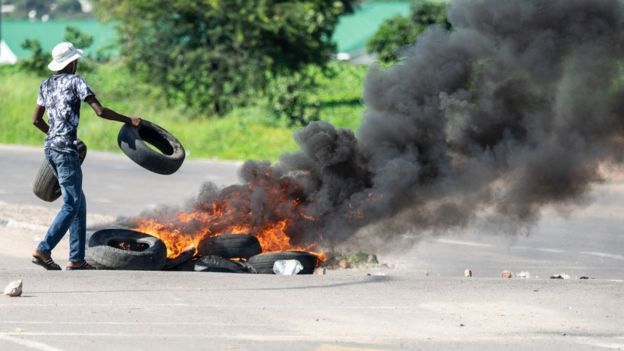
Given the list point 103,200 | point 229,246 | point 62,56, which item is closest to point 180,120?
point 103,200

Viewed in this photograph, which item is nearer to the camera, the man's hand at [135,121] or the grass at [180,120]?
the man's hand at [135,121]

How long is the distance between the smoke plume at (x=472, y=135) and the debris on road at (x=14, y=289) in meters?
3.66

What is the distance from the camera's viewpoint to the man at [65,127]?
12.0 metres

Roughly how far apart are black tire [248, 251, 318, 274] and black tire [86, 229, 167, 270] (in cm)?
89

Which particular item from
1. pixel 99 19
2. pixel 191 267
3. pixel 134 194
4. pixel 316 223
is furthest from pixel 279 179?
pixel 99 19

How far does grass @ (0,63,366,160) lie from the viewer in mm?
34531

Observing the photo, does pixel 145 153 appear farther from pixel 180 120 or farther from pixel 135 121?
pixel 180 120

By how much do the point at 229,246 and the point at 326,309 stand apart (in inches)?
114

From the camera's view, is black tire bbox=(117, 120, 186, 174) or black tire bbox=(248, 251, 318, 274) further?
black tire bbox=(117, 120, 186, 174)

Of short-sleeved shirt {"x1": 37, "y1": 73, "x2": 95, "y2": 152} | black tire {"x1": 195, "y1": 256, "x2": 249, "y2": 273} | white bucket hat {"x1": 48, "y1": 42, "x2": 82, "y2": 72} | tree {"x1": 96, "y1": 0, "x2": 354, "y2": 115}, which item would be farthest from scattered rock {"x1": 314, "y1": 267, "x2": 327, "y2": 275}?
tree {"x1": 96, "y1": 0, "x2": 354, "y2": 115}

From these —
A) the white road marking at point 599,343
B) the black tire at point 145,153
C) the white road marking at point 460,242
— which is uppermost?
the black tire at point 145,153

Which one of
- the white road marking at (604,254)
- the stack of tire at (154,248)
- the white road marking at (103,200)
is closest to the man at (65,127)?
the stack of tire at (154,248)

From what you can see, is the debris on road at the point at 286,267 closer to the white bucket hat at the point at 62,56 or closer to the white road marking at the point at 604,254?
the white bucket hat at the point at 62,56

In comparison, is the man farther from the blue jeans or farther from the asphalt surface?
the asphalt surface
